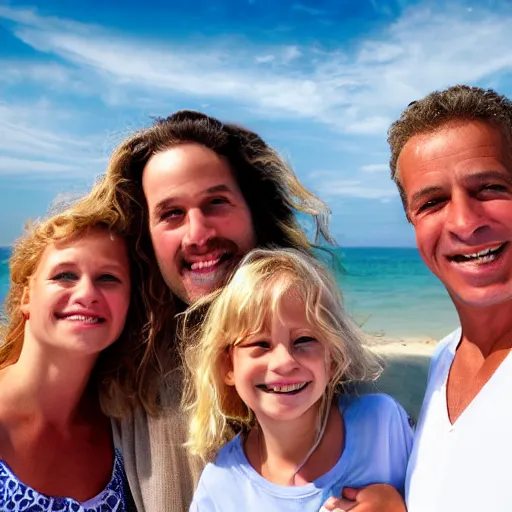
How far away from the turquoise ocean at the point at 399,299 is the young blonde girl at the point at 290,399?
13.8 meters

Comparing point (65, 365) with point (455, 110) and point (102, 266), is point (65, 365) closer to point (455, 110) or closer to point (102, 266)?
point (102, 266)

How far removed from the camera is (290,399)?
2641 millimetres

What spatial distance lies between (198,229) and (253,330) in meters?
0.78

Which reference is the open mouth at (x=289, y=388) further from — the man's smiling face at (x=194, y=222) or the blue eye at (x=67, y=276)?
the blue eye at (x=67, y=276)

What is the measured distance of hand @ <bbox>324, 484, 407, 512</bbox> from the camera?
240 cm

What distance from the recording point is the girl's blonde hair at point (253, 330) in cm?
277

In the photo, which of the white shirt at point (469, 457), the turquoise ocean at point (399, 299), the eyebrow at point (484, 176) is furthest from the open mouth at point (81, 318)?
the turquoise ocean at point (399, 299)

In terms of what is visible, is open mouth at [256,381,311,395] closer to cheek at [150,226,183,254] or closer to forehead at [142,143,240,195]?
cheek at [150,226,183,254]

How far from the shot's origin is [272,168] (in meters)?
3.84

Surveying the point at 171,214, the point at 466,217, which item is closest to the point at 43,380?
the point at 171,214

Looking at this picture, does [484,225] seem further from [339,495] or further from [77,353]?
[77,353]

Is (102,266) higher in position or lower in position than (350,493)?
higher

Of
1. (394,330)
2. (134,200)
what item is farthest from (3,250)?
(134,200)

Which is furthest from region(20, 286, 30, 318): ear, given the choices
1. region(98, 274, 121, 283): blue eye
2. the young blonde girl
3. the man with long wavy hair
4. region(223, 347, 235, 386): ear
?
region(223, 347, 235, 386): ear
